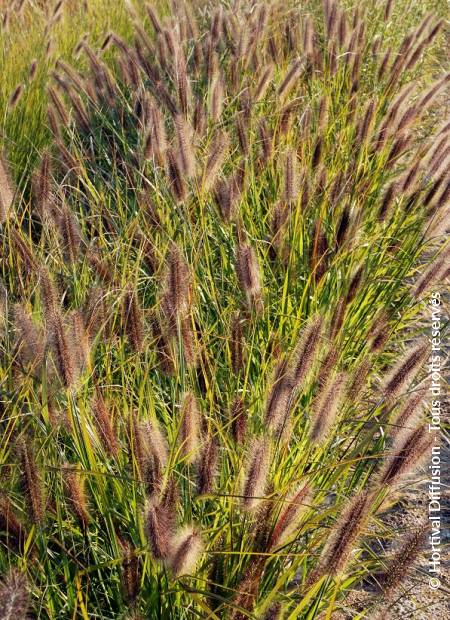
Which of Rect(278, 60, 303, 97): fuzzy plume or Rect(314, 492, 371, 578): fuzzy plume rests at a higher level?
Rect(278, 60, 303, 97): fuzzy plume

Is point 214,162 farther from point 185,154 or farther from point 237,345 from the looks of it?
point 237,345

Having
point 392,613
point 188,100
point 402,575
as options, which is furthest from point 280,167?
point 402,575

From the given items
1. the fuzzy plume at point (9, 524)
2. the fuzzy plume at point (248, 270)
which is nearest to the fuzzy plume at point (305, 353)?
the fuzzy plume at point (248, 270)

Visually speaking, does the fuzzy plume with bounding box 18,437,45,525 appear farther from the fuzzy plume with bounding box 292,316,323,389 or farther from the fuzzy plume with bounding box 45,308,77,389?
the fuzzy plume with bounding box 292,316,323,389

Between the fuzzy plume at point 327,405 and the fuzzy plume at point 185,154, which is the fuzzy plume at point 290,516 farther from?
the fuzzy plume at point 185,154

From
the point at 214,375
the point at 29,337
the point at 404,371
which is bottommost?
the point at 214,375

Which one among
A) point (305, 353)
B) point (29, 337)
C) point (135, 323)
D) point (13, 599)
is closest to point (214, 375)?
point (135, 323)

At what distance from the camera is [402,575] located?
1.35m

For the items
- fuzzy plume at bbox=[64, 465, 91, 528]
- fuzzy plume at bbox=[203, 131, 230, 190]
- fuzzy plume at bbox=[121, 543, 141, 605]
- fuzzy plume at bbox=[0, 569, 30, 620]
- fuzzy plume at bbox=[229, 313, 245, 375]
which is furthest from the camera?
fuzzy plume at bbox=[203, 131, 230, 190]

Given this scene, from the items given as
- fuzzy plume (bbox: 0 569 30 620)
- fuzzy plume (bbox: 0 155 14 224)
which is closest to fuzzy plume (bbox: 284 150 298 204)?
fuzzy plume (bbox: 0 155 14 224)

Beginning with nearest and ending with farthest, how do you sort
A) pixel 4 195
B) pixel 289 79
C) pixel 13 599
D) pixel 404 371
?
pixel 13 599 < pixel 404 371 < pixel 4 195 < pixel 289 79

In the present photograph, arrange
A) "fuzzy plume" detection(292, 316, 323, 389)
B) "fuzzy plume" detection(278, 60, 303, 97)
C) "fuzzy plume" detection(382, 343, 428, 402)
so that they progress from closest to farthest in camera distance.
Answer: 1. "fuzzy plume" detection(292, 316, 323, 389)
2. "fuzzy plume" detection(382, 343, 428, 402)
3. "fuzzy plume" detection(278, 60, 303, 97)

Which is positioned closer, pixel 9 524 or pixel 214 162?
pixel 9 524

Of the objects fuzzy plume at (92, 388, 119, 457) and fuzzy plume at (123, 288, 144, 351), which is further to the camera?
fuzzy plume at (123, 288, 144, 351)
